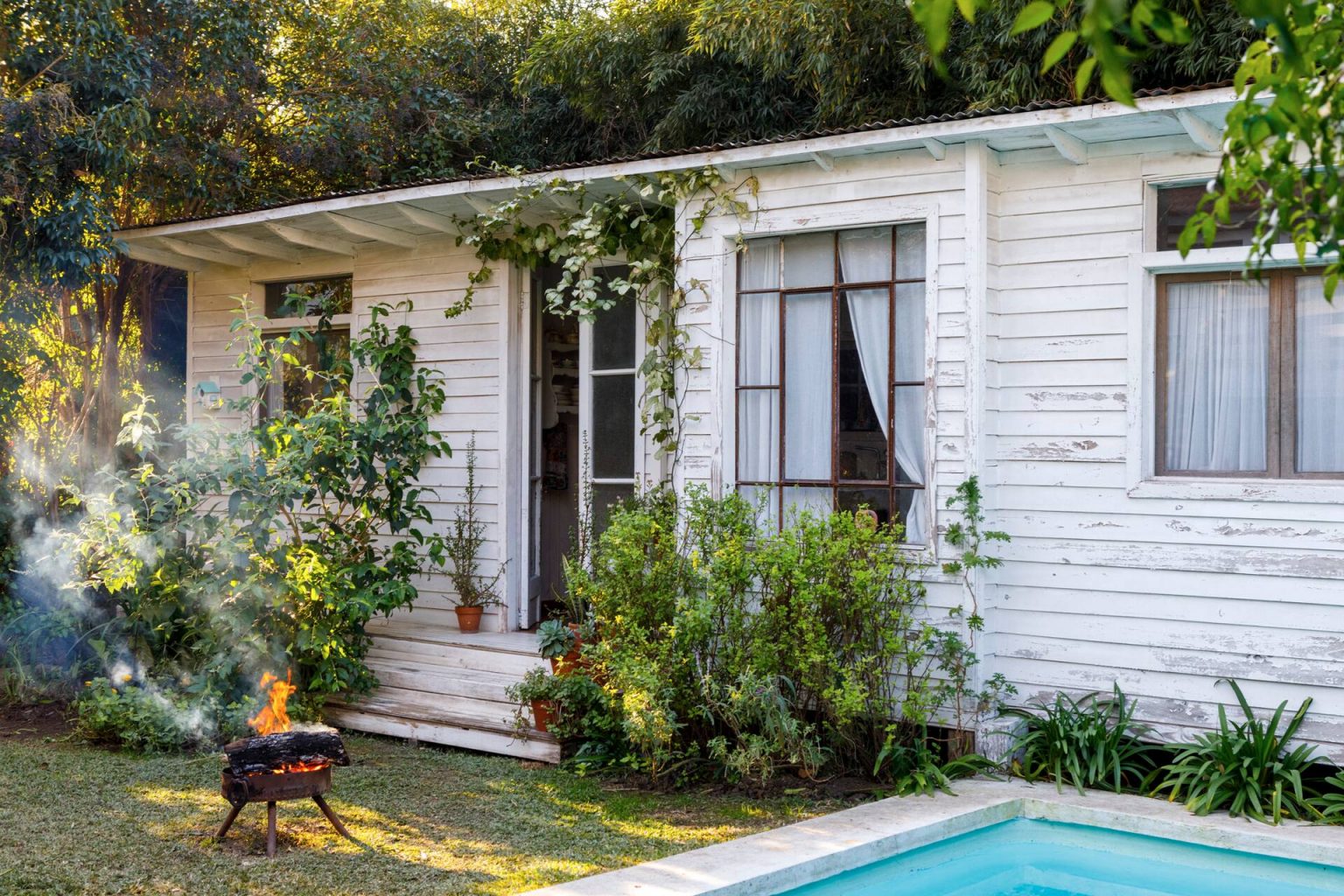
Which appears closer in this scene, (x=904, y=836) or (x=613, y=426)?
(x=904, y=836)

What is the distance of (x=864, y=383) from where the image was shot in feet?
22.0

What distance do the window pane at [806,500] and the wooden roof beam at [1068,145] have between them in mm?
2073

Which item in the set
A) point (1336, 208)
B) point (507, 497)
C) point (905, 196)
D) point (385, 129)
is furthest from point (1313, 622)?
point (385, 129)

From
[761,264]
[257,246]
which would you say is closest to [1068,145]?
[761,264]

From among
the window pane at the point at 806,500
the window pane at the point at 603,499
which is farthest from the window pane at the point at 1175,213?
the window pane at the point at 603,499

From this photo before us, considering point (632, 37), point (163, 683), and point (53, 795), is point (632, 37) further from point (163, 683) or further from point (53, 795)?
point (53, 795)

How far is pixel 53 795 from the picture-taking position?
609 cm

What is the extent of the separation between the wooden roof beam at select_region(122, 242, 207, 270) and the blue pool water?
A: 6.95m

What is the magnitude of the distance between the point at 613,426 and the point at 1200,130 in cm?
412

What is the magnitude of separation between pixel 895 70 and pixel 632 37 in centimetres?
344

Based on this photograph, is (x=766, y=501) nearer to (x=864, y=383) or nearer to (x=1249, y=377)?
(x=864, y=383)

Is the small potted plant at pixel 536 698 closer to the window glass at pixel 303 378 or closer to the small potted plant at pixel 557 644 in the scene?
the small potted plant at pixel 557 644

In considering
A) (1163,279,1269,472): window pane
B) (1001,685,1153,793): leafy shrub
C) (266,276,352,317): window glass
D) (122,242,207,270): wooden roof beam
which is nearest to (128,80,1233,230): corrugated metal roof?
(1163,279,1269,472): window pane

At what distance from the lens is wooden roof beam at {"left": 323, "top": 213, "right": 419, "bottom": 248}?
845 centimetres
